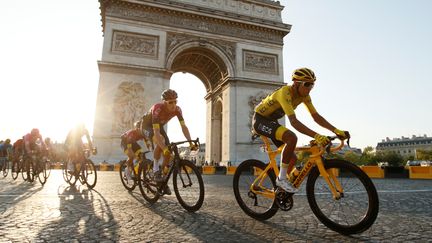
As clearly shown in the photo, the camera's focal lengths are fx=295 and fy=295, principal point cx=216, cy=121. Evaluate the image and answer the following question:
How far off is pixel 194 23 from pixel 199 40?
1361 mm

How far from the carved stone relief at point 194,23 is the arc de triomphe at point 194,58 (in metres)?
Result: 0.06

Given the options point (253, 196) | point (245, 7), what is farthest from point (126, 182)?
point (245, 7)

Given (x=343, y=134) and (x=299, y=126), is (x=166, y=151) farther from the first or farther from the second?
(x=343, y=134)

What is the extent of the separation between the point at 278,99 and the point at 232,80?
18764 mm

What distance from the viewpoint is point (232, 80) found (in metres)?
21.5

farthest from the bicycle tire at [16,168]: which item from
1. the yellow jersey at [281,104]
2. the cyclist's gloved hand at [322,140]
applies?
the cyclist's gloved hand at [322,140]

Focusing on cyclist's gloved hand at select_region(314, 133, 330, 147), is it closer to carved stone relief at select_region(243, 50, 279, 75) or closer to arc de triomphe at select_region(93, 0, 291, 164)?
arc de triomphe at select_region(93, 0, 291, 164)

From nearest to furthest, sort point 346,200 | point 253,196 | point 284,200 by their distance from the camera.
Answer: point 346,200, point 284,200, point 253,196

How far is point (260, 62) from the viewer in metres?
22.7

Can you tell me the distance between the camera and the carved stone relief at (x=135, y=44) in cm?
1916

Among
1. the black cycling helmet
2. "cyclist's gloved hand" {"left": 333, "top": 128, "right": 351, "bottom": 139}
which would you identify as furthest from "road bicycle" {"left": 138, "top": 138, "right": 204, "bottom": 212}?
"cyclist's gloved hand" {"left": 333, "top": 128, "right": 351, "bottom": 139}

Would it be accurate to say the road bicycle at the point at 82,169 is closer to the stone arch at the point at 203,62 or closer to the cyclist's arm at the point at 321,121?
the cyclist's arm at the point at 321,121

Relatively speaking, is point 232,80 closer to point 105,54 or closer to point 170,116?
point 105,54

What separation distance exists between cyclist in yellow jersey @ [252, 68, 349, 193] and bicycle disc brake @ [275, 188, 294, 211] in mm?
97
